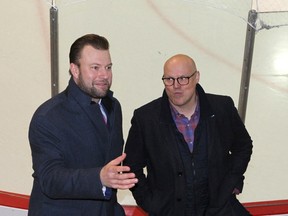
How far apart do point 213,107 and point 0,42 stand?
2.07m

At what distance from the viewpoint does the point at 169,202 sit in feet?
5.86

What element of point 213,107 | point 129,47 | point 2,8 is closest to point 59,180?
point 213,107

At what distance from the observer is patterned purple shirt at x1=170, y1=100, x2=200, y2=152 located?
5.73 feet

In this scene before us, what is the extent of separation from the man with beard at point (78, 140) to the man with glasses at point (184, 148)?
0.78ft

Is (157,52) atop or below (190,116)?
atop

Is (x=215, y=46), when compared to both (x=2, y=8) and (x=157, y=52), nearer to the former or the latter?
(x=157, y=52)

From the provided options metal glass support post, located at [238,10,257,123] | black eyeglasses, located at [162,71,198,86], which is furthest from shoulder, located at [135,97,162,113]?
metal glass support post, located at [238,10,257,123]

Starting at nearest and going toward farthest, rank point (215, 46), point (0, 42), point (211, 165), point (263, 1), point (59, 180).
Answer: point (59, 180), point (211, 165), point (263, 1), point (215, 46), point (0, 42)

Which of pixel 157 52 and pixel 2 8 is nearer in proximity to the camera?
pixel 157 52

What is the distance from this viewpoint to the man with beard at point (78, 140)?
1.29 meters

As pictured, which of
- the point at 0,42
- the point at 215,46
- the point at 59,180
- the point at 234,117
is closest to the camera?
the point at 59,180

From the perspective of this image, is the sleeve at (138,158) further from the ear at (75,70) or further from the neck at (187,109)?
the ear at (75,70)

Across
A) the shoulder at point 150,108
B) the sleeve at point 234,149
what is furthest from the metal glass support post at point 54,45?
the sleeve at point 234,149

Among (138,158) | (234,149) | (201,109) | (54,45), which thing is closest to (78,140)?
(138,158)
